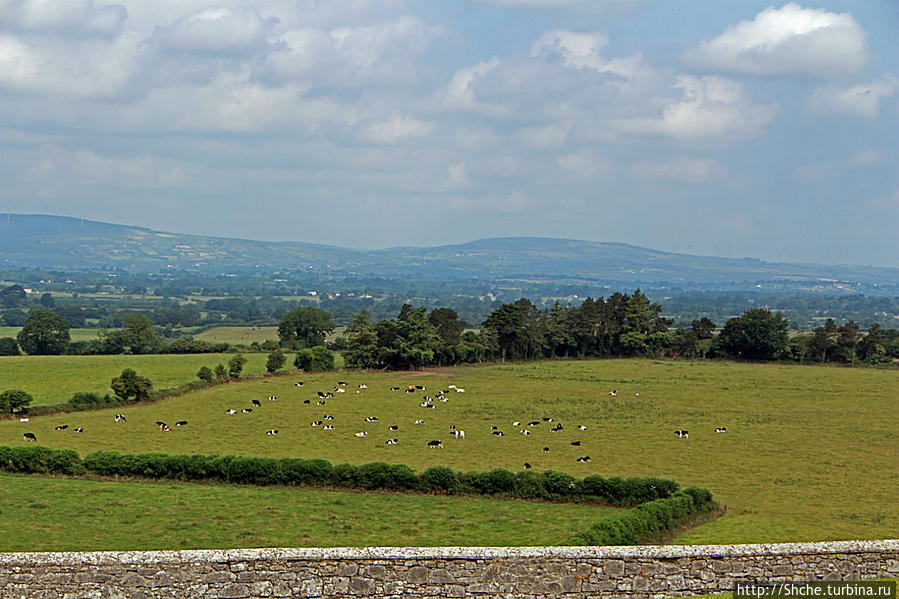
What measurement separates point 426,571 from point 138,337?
80778 mm

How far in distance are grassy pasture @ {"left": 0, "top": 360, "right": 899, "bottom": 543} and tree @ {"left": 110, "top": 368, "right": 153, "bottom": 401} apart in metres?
1.64

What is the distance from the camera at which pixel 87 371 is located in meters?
68.4

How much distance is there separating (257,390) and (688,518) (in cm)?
4015

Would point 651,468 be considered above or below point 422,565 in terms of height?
below

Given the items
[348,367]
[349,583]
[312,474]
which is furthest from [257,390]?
[349,583]

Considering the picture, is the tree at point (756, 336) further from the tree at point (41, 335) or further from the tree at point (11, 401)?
the tree at point (41, 335)

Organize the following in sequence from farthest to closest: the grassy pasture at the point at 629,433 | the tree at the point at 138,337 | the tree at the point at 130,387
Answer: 1. the tree at the point at 138,337
2. the tree at the point at 130,387
3. the grassy pasture at the point at 629,433

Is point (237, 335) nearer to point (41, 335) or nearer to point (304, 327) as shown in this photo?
point (304, 327)

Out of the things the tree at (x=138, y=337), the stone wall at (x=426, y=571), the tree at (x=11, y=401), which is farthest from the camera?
the tree at (x=138, y=337)

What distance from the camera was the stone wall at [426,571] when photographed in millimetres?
14859

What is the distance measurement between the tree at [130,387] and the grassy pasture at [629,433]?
5.37 ft

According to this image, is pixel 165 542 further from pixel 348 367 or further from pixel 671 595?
pixel 348 367

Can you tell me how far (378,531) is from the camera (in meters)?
24.6

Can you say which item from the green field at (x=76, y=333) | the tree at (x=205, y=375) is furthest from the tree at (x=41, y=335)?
the green field at (x=76, y=333)
